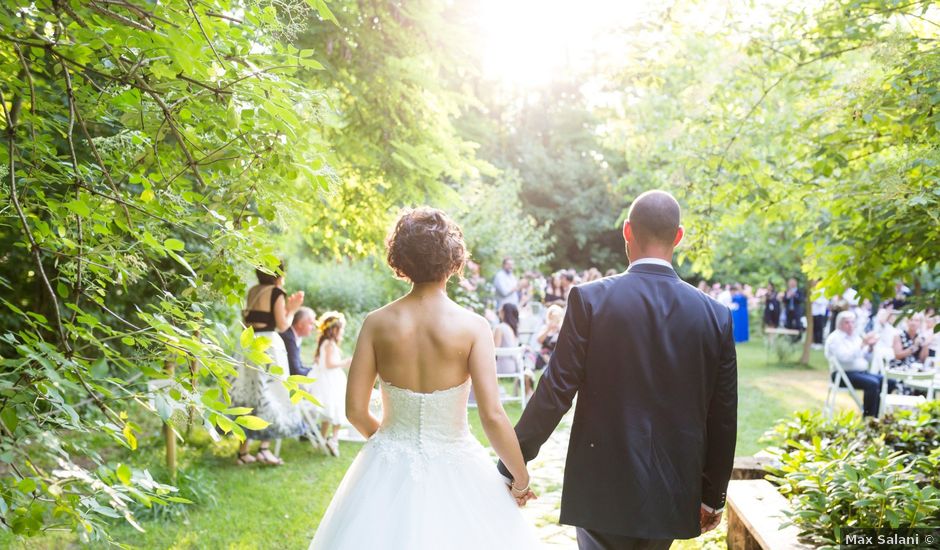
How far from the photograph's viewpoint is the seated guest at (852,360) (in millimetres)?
10391

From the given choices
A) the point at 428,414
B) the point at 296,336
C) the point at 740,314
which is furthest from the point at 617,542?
the point at 740,314

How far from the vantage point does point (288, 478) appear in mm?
7504

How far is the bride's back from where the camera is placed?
3307 mm

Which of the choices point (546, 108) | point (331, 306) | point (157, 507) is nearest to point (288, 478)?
point (157, 507)

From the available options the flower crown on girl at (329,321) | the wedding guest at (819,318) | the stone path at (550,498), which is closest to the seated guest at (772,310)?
the wedding guest at (819,318)

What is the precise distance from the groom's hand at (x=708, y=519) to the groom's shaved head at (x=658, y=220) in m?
1.12

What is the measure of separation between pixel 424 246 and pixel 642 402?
42.7 inches

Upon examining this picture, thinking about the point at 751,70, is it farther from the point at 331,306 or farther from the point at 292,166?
the point at 331,306

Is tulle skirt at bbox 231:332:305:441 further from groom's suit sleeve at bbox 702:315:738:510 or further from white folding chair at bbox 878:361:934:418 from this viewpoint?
white folding chair at bbox 878:361:934:418

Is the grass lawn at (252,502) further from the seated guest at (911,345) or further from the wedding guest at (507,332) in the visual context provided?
the seated guest at (911,345)

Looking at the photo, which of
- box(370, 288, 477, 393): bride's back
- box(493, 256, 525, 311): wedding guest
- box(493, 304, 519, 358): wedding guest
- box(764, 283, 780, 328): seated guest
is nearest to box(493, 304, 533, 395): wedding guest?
box(493, 304, 519, 358): wedding guest

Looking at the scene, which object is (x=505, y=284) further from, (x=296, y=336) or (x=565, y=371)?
(x=565, y=371)

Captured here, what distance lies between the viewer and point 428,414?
3402mm

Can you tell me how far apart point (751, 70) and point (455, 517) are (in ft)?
16.9
